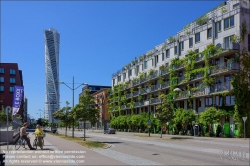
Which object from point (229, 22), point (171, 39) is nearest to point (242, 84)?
point (229, 22)

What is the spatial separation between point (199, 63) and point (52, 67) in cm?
14015

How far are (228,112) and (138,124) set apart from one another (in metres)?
29.9

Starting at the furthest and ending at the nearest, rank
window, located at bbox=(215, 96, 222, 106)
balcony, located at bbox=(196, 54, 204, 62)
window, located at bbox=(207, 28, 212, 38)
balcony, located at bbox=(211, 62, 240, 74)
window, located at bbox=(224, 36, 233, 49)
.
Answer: balcony, located at bbox=(196, 54, 204, 62), window, located at bbox=(207, 28, 212, 38), window, located at bbox=(215, 96, 222, 106), window, located at bbox=(224, 36, 233, 49), balcony, located at bbox=(211, 62, 240, 74)

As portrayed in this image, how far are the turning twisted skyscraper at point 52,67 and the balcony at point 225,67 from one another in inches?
5421

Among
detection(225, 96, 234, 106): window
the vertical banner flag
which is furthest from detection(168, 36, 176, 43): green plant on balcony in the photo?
the vertical banner flag

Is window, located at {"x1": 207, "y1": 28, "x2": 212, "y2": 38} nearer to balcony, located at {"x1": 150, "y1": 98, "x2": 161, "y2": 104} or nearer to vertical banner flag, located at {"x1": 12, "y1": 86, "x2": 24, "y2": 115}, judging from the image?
balcony, located at {"x1": 150, "y1": 98, "x2": 161, "y2": 104}

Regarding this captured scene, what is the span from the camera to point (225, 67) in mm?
45812

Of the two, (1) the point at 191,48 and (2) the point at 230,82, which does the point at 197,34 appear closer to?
(1) the point at 191,48

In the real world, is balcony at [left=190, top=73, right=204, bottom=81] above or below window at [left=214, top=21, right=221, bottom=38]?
below

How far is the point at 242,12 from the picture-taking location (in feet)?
148

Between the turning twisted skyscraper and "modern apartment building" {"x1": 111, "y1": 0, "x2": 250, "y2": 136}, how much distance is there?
10780cm

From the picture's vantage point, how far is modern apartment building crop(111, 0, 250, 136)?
45.8 m

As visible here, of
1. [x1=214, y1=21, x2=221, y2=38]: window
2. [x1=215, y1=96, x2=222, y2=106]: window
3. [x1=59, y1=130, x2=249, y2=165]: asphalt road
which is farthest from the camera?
[x1=214, y1=21, x2=221, y2=38]: window

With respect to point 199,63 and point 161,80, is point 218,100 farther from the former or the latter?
point 161,80
